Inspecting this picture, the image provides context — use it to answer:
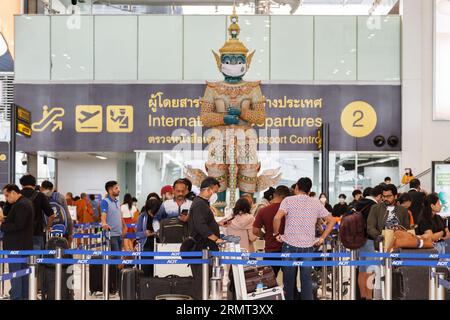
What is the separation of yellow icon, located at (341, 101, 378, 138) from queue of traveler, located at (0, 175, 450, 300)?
520 inches

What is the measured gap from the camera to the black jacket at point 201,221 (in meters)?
8.27

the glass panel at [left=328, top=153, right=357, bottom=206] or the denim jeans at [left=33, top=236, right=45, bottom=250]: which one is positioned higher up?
the glass panel at [left=328, top=153, right=357, bottom=206]

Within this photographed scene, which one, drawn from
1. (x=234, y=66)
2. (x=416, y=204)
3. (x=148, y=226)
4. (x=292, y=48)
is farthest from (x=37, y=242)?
(x=292, y=48)

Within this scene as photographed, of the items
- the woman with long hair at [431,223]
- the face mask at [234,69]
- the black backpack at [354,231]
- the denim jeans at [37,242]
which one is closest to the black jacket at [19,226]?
the denim jeans at [37,242]

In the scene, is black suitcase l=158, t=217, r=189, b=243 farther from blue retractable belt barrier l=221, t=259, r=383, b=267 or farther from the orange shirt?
the orange shirt

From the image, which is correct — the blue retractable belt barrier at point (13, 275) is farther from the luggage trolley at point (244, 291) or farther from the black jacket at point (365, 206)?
the black jacket at point (365, 206)

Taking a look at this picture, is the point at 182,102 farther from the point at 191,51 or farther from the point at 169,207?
the point at 169,207

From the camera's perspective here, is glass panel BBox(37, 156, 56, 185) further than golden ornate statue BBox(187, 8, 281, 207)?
Yes

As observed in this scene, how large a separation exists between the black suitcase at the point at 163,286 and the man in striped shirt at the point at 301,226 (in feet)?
4.27

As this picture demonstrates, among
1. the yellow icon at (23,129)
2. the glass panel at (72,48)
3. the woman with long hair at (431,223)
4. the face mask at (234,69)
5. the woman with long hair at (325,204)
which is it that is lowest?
the woman with long hair at (325,204)

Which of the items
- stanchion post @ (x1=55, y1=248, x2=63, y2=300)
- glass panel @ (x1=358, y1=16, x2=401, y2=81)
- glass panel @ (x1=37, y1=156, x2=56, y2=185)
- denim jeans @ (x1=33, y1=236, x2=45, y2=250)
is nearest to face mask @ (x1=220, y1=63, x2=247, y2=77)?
glass panel @ (x1=358, y1=16, x2=401, y2=81)

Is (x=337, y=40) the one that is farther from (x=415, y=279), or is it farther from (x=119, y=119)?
(x=415, y=279)

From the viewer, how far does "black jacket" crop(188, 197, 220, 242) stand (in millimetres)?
8273

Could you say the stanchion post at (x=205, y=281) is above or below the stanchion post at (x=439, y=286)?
below
